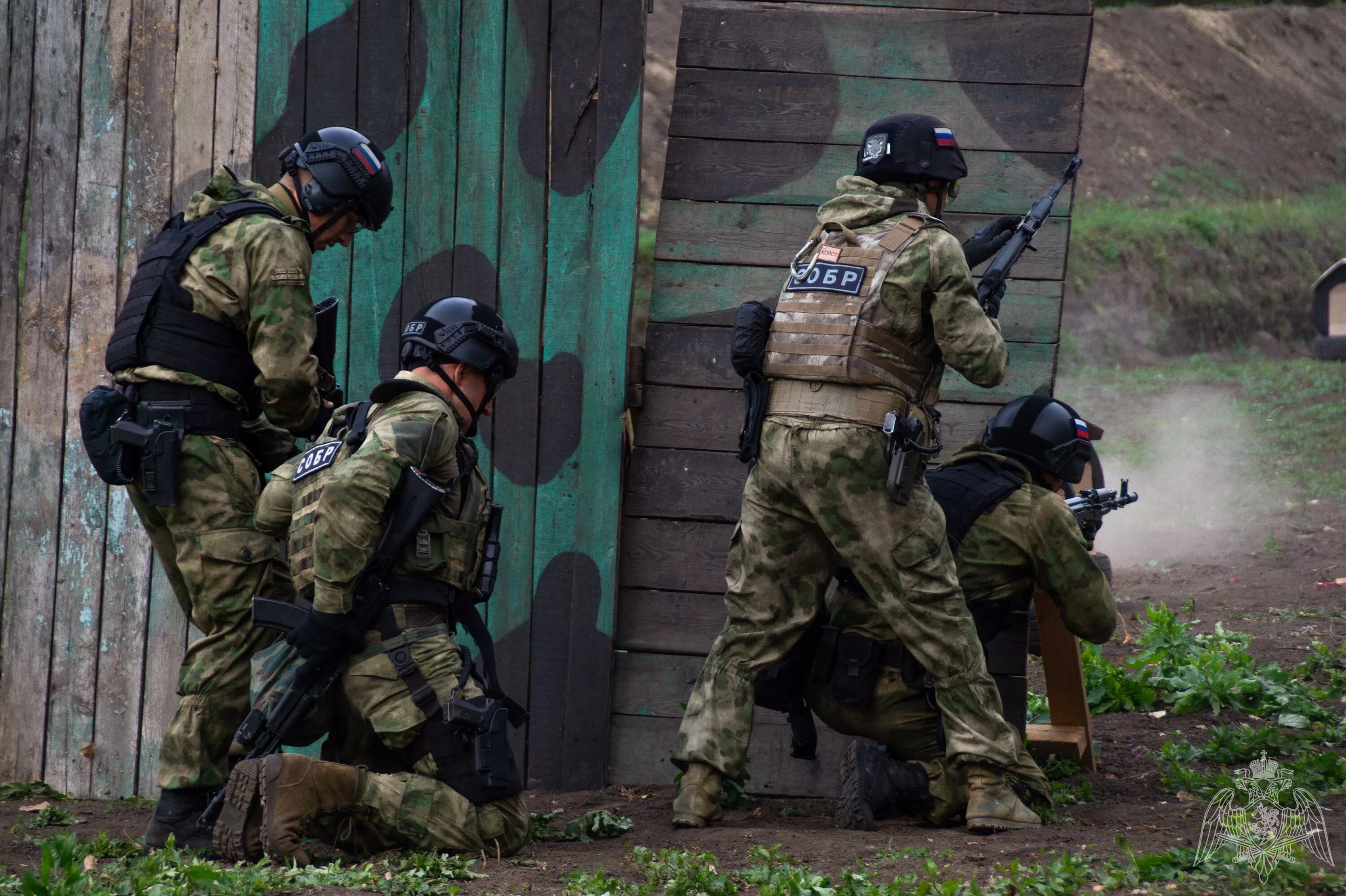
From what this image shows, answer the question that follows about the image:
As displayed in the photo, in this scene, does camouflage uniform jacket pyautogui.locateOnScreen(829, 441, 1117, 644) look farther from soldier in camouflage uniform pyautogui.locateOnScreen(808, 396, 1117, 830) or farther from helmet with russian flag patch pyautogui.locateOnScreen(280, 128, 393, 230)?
helmet with russian flag patch pyautogui.locateOnScreen(280, 128, 393, 230)

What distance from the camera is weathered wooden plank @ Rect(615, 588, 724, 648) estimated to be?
4949 millimetres

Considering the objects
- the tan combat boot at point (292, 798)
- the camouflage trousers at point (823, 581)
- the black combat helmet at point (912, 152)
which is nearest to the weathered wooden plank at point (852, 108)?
the black combat helmet at point (912, 152)

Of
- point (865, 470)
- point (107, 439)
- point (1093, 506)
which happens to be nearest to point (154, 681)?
point (107, 439)

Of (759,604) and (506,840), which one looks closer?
(506,840)

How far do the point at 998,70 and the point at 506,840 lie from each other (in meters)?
3.48

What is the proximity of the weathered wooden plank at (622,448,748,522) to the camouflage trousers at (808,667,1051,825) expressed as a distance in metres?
0.94

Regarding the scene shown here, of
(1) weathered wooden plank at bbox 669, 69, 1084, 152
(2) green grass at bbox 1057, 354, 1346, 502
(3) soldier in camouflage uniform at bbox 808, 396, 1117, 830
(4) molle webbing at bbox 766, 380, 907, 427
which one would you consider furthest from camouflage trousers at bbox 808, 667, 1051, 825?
(2) green grass at bbox 1057, 354, 1346, 502

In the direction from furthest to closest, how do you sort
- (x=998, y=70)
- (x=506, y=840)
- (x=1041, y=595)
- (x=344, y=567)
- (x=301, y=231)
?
(x=998, y=70), (x=1041, y=595), (x=301, y=231), (x=506, y=840), (x=344, y=567)

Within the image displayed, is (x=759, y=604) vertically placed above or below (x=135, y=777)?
above

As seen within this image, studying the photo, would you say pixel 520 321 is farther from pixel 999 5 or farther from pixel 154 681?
pixel 999 5

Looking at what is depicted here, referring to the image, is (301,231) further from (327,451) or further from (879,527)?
(879,527)

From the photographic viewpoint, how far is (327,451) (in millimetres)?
3730

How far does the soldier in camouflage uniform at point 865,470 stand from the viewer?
402 cm

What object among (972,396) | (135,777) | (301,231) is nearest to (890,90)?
(972,396)
